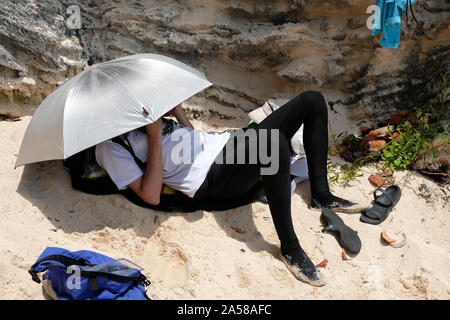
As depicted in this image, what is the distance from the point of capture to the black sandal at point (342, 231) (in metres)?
2.96

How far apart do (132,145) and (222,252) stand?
92 cm

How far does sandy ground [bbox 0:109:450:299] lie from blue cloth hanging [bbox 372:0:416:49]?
1.43 meters

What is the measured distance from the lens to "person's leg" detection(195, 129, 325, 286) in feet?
8.73

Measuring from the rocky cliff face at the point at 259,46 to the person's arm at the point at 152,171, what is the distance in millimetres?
1678

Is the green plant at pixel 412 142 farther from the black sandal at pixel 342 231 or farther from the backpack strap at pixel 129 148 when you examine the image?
the backpack strap at pixel 129 148

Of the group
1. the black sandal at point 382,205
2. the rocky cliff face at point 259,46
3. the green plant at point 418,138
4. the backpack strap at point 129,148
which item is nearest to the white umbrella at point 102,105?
the backpack strap at point 129,148

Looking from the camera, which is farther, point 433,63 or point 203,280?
point 433,63

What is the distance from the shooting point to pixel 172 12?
4.24 meters

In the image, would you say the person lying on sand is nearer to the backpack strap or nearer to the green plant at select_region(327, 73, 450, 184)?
the backpack strap

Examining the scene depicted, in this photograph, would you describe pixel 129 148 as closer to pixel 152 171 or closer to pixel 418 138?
pixel 152 171
